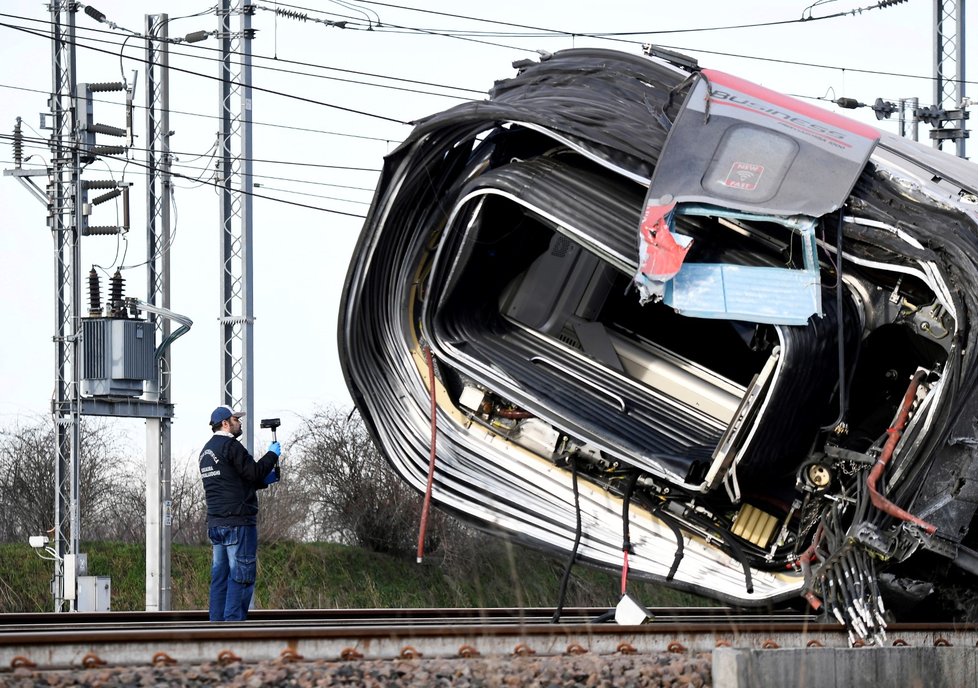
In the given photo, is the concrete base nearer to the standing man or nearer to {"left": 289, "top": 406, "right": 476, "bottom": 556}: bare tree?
the standing man

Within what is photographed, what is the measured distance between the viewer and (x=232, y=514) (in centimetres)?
1014

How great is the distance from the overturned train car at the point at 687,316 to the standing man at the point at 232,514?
3.16 feet

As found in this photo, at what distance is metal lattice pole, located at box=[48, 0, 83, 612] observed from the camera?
18.3 meters

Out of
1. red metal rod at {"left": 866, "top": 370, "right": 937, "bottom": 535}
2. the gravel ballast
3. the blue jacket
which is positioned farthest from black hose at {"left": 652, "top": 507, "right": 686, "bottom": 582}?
the blue jacket

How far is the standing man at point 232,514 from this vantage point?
1004cm

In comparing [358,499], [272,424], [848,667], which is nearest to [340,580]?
[358,499]

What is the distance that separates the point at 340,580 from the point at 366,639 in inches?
685

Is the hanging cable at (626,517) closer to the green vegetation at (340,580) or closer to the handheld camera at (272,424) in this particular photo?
the handheld camera at (272,424)

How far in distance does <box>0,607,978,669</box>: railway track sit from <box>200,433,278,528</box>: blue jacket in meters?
0.79

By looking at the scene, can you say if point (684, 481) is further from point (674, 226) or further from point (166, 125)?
point (166, 125)

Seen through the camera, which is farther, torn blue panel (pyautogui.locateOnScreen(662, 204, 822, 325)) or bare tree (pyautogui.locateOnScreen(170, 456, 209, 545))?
bare tree (pyautogui.locateOnScreen(170, 456, 209, 545))

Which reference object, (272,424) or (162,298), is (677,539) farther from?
(162,298)

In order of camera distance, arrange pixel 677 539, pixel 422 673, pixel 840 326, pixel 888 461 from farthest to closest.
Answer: pixel 677 539 → pixel 840 326 → pixel 888 461 → pixel 422 673

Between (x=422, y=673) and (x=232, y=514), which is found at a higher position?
(x=422, y=673)
